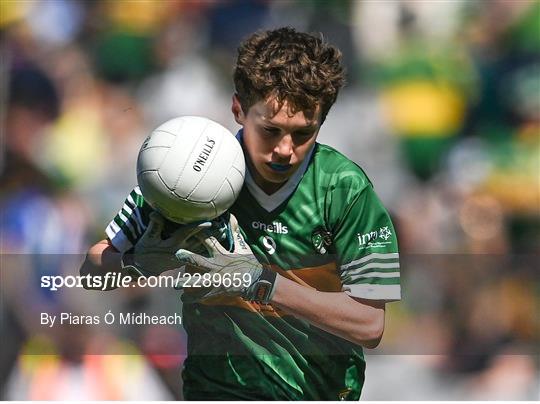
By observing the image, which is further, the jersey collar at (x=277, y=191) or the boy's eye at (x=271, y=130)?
the jersey collar at (x=277, y=191)

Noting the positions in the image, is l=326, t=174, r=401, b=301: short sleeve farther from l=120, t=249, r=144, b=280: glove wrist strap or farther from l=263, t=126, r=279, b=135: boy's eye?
l=120, t=249, r=144, b=280: glove wrist strap

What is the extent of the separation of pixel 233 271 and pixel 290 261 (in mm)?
288

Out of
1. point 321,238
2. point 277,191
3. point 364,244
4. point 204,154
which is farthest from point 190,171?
point 364,244

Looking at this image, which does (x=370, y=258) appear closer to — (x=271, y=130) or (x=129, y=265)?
(x=271, y=130)

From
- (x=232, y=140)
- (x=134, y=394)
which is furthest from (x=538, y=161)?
(x=134, y=394)

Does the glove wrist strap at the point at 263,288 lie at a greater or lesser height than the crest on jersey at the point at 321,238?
lesser

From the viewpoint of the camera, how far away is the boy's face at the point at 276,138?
3.11m

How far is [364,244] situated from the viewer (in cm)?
325

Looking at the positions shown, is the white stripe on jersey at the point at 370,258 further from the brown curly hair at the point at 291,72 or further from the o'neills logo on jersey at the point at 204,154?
the o'neills logo on jersey at the point at 204,154

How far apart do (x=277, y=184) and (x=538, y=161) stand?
118cm

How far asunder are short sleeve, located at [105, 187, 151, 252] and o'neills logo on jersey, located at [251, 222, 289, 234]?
0.39m

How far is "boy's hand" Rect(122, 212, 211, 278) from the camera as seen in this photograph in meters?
2.95

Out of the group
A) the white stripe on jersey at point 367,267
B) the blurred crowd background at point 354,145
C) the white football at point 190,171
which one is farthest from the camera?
the blurred crowd background at point 354,145

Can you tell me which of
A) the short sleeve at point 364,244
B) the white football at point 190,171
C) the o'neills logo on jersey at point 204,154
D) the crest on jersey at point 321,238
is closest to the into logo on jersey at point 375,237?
the short sleeve at point 364,244
